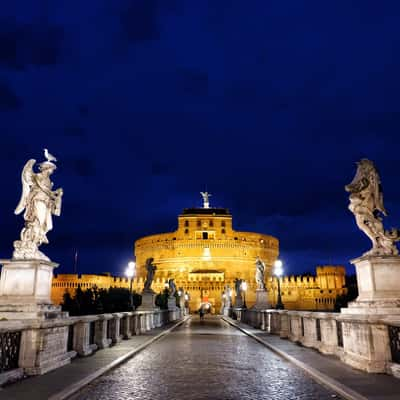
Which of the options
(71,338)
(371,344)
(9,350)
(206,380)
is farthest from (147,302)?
(371,344)

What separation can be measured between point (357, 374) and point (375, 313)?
1.28 meters

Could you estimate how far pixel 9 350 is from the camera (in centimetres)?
699

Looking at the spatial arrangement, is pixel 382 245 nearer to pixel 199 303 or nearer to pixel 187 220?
pixel 199 303

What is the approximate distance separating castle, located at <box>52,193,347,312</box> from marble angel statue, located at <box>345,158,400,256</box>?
204 feet

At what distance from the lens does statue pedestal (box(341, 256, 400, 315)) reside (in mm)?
7996

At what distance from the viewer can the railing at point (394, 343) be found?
7.25 metres

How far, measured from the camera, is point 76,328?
10.0 metres

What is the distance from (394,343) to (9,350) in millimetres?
6976

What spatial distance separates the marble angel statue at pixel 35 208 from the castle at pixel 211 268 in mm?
63002

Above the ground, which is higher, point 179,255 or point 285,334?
point 179,255

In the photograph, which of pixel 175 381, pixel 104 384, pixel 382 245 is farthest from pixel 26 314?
pixel 382 245

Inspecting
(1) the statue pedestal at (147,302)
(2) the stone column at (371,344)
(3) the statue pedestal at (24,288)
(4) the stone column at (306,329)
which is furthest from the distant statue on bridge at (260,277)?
(3) the statue pedestal at (24,288)

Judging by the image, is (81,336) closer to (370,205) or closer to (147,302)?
(370,205)

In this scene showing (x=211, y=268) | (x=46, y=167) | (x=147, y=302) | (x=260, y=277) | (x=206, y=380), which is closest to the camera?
(x=206, y=380)
